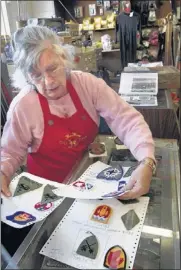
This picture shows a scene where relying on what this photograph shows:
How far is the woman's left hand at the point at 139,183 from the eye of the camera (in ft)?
1.57

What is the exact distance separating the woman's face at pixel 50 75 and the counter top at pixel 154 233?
0.24m

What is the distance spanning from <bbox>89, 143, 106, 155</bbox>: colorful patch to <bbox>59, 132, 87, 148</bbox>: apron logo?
0.04 m

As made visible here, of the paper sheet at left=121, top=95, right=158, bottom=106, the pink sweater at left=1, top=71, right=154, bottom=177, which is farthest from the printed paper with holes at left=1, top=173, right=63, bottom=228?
the paper sheet at left=121, top=95, right=158, bottom=106

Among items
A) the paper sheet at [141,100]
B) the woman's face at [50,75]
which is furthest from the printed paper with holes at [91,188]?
the paper sheet at [141,100]

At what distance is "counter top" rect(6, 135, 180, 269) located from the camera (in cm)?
36

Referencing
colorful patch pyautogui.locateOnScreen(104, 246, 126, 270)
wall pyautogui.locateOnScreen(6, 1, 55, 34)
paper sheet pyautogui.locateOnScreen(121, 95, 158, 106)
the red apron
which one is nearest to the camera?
colorful patch pyautogui.locateOnScreen(104, 246, 126, 270)

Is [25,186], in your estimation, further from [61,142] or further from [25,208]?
[61,142]

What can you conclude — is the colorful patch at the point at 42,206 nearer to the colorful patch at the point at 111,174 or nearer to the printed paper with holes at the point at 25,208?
the printed paper with holes at the point at 25,208

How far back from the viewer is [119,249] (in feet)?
1.20

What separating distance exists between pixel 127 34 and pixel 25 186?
1.82 ft

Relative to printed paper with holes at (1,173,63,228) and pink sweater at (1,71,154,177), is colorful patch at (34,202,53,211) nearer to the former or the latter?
printed paper with holes at (1,173,63,228)

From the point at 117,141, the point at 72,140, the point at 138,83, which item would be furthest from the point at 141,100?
the point at 72,140

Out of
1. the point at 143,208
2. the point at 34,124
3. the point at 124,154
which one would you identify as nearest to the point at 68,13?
the point at 34,124

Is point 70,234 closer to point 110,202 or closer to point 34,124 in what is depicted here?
point 110,202
